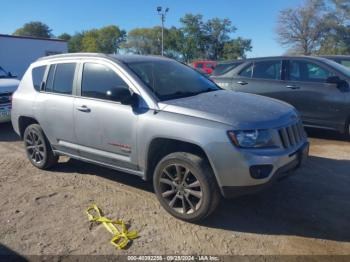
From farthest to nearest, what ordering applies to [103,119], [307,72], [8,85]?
[8,85]
[307,72]
[103,119]

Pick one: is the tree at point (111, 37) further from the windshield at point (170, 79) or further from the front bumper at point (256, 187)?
the front bumper at point (256, 187)

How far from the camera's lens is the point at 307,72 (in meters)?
7.21

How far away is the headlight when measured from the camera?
3.34 meters

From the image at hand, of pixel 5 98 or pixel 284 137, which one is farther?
pixel 5 98

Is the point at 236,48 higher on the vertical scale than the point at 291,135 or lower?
higher

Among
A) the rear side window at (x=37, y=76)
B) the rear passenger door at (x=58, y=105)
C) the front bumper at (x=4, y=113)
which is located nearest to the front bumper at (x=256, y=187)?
the rear passenger door at (x=58, y=105)

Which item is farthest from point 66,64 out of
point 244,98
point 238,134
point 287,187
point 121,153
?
point 287,187

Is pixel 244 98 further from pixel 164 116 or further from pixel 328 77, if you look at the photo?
pixel 328 77

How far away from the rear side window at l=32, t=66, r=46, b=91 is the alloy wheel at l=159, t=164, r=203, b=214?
269 centimetres

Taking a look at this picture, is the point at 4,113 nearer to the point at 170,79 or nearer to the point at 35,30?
the point at 170,79

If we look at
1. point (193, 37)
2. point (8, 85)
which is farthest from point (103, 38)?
point (8, 85)

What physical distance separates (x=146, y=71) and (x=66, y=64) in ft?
4.33

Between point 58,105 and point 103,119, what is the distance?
0.96 meters

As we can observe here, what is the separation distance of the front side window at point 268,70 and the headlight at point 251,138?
445cm
